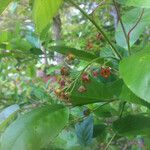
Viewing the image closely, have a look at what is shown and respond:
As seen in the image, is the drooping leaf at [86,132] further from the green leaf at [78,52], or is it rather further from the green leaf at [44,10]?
the green leaf at [44,10]

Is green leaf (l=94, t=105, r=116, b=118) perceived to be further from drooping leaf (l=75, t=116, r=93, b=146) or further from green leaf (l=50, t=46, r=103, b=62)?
green leaf (l=50, t=46, r=103, b=62)

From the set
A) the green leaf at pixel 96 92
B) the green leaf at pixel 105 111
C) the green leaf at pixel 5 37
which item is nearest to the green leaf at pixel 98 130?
the green leaf at pixel 105 111

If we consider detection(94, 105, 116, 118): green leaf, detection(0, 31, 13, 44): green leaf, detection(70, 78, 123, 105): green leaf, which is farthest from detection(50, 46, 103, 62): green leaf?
detection(0, 31, 13, 44): green leaf

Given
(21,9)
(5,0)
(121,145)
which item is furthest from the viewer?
(21,9)

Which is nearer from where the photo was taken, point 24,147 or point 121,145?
point 24,147

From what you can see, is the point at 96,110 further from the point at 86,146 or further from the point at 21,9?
the point at 21,9

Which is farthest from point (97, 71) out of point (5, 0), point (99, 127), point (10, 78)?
point (10, 78)
